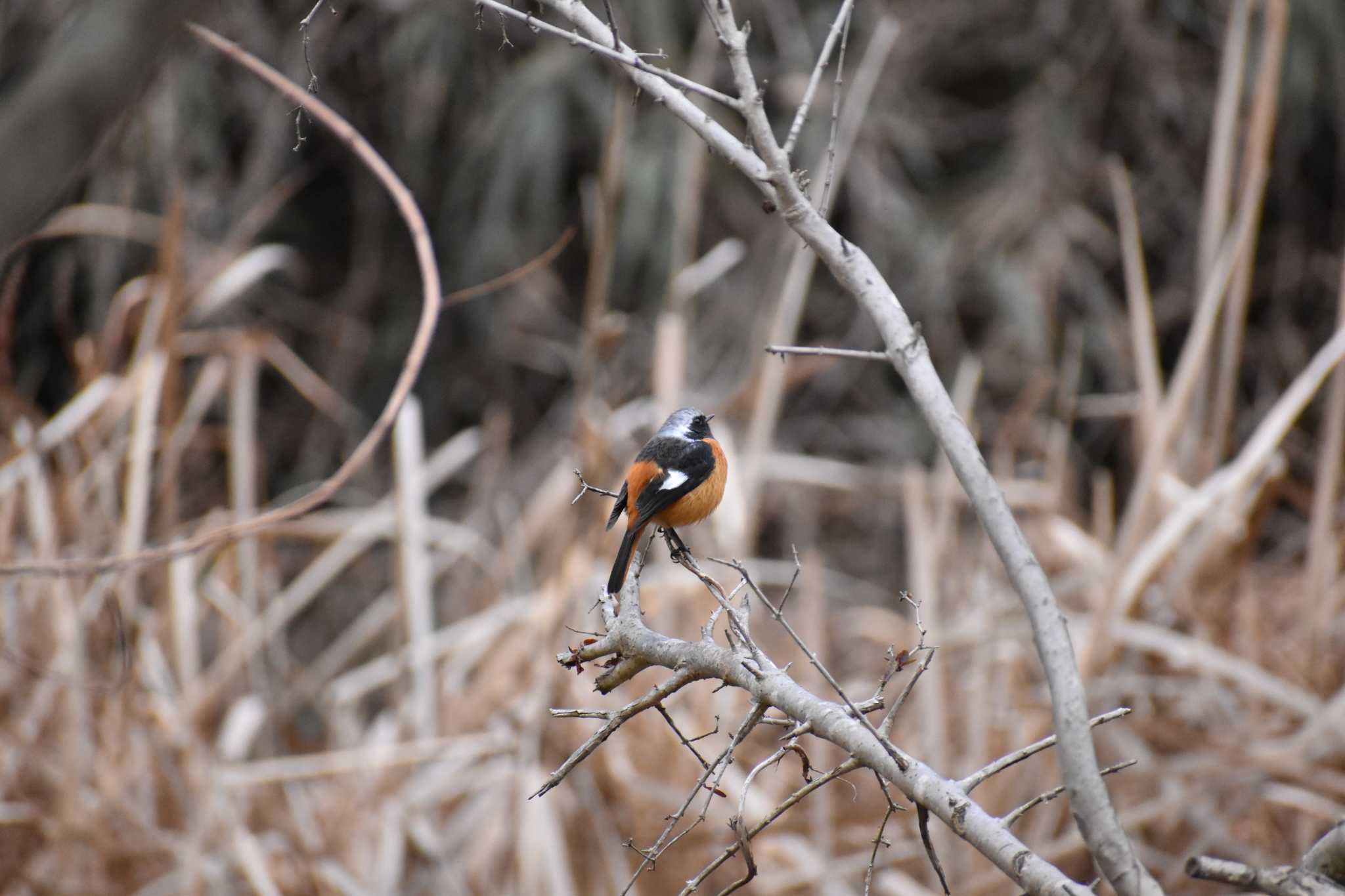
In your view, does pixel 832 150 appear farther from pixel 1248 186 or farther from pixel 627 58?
pixel 1248 186

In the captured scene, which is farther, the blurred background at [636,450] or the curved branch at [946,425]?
the blurred background at [636,450]

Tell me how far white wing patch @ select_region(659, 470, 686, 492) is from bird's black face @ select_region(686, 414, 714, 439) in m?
0.18

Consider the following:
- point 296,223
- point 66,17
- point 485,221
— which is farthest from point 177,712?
point 296,223

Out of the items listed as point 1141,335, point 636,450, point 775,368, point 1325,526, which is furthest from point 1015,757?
point 636,450

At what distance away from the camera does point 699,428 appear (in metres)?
1.50

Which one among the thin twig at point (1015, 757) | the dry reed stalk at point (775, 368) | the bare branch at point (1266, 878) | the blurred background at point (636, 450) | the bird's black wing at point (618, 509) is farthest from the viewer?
the dry reed stalk at point (775, 368)

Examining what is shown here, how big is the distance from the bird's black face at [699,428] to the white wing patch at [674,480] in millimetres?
177

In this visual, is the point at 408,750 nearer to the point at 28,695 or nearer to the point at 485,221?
the point at 28,695

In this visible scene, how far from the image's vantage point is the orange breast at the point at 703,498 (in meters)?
1.28

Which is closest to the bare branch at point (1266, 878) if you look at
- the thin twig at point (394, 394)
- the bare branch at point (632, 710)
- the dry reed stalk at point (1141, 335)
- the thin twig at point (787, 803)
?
the thin twig at point (787, 803)

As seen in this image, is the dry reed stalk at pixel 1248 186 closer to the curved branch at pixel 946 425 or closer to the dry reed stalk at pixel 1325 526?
the dry reed stalk at pixel 1325 526

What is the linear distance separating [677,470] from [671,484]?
0.02m

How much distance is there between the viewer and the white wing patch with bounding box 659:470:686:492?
4.16 feet

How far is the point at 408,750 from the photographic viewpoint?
3.03 m
